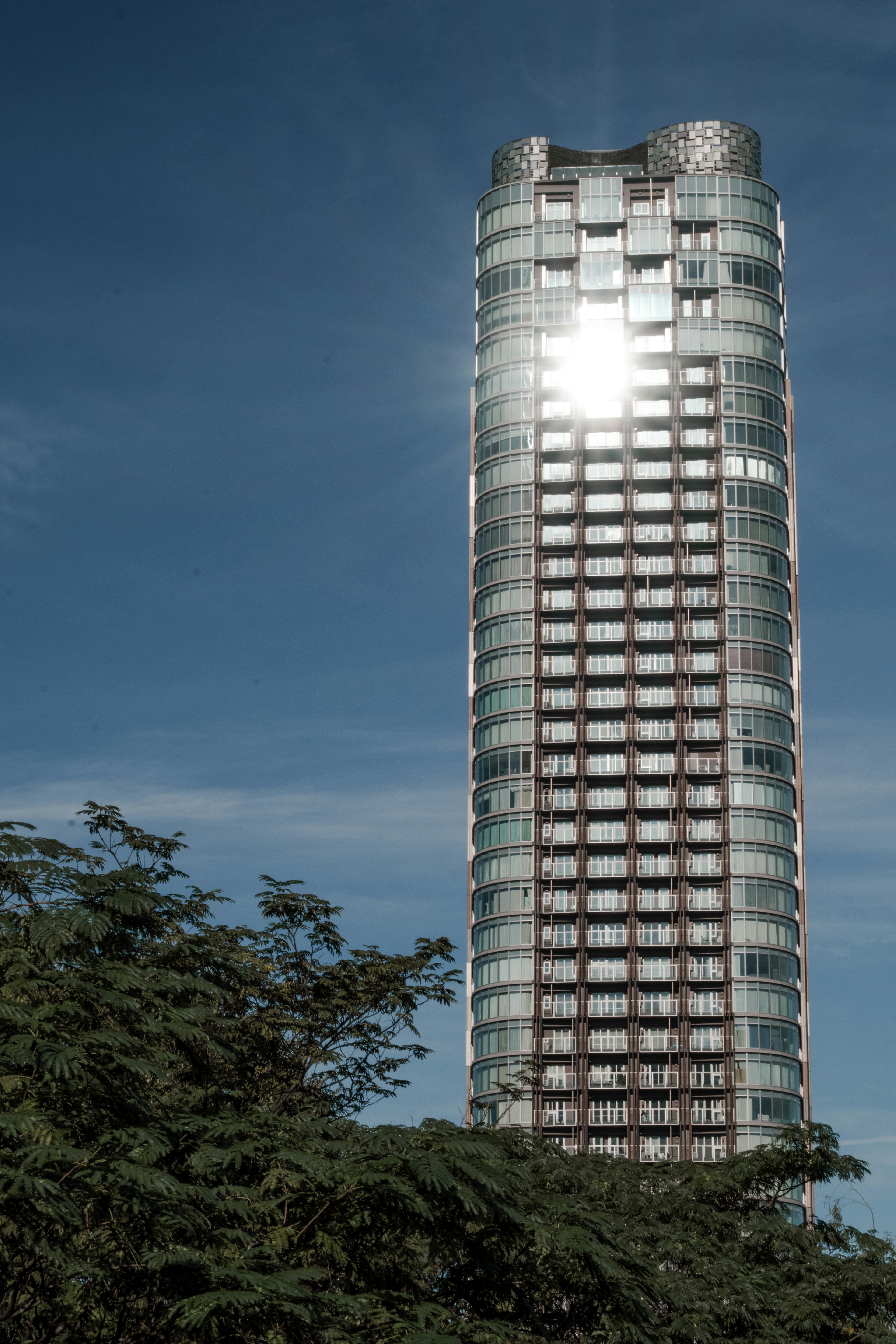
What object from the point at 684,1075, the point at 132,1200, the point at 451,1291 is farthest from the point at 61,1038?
the point at 684,1075

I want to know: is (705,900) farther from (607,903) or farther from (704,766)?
(704,766)

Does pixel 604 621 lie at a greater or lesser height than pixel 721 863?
greater

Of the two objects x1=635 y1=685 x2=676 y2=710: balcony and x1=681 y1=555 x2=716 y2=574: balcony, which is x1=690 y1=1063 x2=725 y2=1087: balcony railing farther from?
x1=681 y1=555 x2=716 y2=574: balcony

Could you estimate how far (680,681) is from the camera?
116625 mm

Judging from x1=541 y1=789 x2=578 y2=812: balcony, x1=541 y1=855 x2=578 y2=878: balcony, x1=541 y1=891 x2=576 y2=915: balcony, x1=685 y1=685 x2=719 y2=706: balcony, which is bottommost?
x1=541 y1=891 x2=576 y2=915: balcony

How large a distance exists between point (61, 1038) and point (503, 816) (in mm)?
99207

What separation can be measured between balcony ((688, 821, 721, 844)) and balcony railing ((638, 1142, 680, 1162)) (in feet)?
66.9

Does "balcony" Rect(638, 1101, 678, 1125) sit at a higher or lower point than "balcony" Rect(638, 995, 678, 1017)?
lower

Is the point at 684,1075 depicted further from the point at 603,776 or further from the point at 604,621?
the point at 604,621

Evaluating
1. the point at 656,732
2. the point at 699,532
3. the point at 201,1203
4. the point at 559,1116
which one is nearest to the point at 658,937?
the point at 559,1116

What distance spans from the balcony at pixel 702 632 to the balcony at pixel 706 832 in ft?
43.3

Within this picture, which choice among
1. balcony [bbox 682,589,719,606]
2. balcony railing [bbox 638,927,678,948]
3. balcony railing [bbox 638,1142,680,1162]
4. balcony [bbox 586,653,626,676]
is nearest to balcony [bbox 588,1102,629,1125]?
balcony railing [bbox 638,1142,680,1162]

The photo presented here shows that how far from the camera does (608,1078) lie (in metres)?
109

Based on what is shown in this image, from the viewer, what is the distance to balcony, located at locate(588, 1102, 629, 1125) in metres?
107
